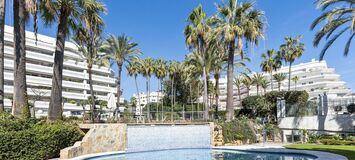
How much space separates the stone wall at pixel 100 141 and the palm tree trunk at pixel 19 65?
2.67 meters

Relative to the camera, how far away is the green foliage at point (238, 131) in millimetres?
25766

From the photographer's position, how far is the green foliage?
84.5ft

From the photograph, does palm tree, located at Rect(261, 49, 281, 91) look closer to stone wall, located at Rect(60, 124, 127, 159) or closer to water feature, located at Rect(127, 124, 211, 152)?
water feature, located at Rect(127, 124, 211, 152)

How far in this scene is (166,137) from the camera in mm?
25281

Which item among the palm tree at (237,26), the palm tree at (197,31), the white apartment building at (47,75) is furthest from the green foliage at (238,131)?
the white apartment building at (47,75)

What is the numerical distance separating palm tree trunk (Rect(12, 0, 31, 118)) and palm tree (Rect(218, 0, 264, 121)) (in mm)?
16976

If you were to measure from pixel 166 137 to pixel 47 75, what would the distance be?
54089mm

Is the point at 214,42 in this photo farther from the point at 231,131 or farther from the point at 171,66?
the point at 171,66

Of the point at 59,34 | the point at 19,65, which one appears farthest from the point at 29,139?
the point at 59,34

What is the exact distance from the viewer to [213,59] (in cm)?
3612

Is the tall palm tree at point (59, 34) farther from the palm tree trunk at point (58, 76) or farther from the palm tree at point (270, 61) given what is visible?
the palm tree at point (270, 61)

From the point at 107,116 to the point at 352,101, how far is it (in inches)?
731

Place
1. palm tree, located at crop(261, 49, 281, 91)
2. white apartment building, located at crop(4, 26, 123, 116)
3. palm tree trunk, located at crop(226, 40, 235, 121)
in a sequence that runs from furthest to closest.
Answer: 1. white apartment building, located at crop(4, 26, 123, 116)
2. palm tree, located at crop(261, 49, 281, 91)
3. palm tree trunk, located at crop(226, 40, 235, 121)

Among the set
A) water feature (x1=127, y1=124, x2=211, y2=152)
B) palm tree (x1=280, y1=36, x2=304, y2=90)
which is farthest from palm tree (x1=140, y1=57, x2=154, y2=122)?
water feature (x1=127, y1=124, x2=211, y2=152)
